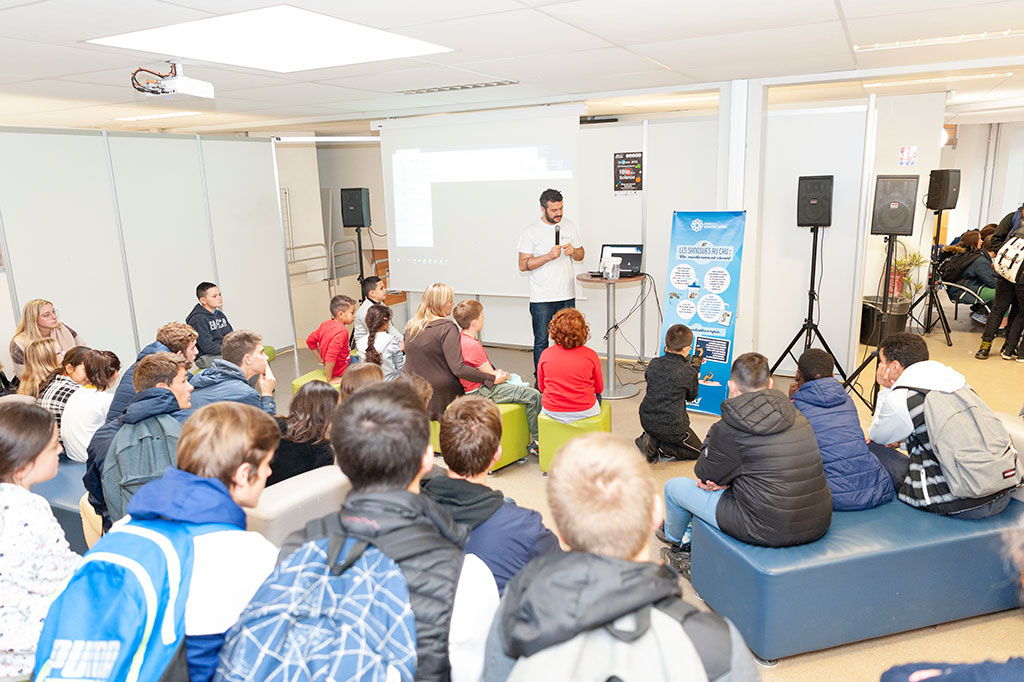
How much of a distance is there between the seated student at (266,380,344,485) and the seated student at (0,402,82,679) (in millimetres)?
940

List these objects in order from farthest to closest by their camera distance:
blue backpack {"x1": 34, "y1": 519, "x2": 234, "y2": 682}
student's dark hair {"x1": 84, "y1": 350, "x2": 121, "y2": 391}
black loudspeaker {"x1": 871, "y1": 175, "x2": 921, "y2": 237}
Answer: black loudspeaker {"x1": 871, "y1": 175, "x2": 921, "y2": 237}, student's dark hair {"x1": 84, "y1": 350, "x2": 121, "y2": 391}, blue backpack {"x1": 34, "y1": 519, "x2": 234, "y2": 682}

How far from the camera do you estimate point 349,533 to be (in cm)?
133

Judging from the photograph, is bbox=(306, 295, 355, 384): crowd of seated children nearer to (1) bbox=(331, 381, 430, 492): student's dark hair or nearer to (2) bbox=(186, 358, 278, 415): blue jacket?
(2) bbox=(186, 358, 278, 415): blue jacket

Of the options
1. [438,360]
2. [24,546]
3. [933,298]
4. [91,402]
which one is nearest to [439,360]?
[438,360]

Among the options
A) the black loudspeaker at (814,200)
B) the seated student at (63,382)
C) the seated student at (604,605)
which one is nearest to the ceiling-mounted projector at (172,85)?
the seated student at (63,382)

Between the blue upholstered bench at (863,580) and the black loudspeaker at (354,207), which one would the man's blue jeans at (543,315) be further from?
the blue upholstered bench at (863,580)

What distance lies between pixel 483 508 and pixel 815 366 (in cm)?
212

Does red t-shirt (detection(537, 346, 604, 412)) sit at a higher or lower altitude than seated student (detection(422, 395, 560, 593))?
lower

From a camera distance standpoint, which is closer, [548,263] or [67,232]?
[67,232]

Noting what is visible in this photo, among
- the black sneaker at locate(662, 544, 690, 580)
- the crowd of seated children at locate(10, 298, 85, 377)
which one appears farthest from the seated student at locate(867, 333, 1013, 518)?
the crowd of seated children at locate(10, 298, 85, 377)

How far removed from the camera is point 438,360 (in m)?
4.39

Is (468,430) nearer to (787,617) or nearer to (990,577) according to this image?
(787,617)

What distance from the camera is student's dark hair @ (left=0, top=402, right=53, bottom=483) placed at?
1.94 m

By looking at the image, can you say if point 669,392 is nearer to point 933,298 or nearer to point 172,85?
point 172,85
